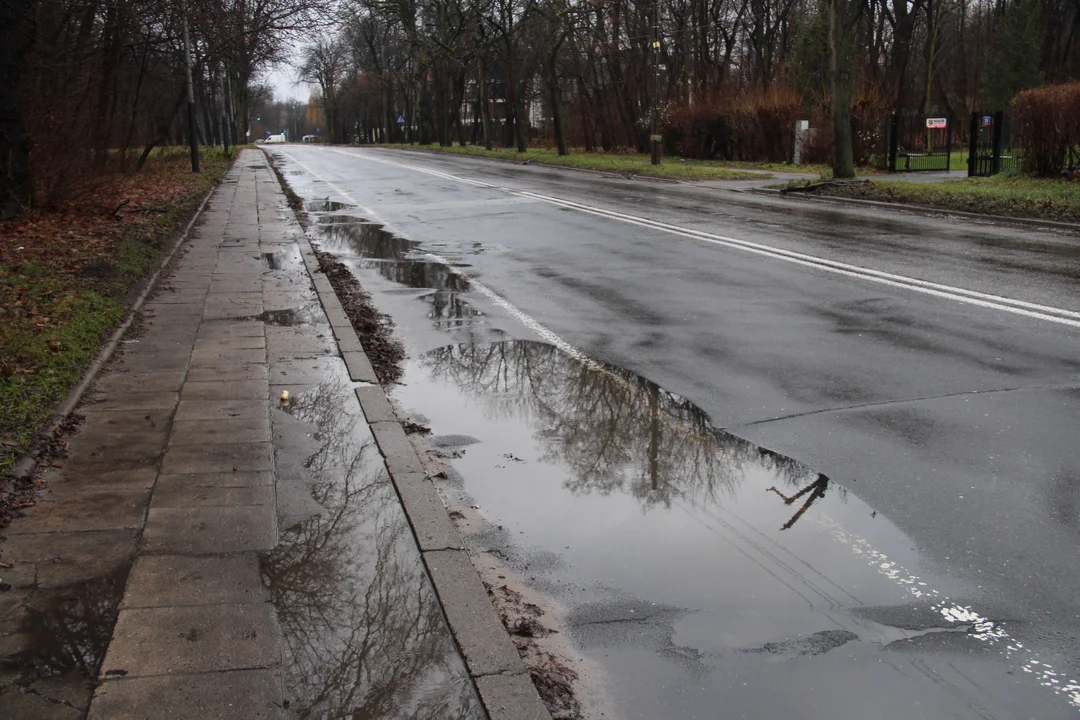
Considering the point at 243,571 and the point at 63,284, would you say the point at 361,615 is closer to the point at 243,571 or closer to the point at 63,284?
the point at 243,571

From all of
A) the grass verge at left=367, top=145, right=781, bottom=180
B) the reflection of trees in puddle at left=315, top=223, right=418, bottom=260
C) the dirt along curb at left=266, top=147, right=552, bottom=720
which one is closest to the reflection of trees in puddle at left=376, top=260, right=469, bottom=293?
the reflection of trees in puddle at left=315, top=223, right=418, bottom=260

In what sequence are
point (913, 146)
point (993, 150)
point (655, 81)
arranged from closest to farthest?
point (993, 150) → point (655, 81) → point (913, 146)

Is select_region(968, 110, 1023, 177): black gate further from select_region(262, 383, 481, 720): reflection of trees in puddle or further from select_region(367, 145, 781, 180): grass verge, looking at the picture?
select_region(262, 383, 481, 720): reflection of trees in puddle

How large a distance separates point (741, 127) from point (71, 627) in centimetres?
3791

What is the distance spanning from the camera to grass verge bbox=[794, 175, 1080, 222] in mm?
17875

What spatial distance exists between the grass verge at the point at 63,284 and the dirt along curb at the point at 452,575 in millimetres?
2039

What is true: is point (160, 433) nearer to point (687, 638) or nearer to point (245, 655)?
point (245, 655)

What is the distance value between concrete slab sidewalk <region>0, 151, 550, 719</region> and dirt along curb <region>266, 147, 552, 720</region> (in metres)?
0.01

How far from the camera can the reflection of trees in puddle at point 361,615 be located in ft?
11.3

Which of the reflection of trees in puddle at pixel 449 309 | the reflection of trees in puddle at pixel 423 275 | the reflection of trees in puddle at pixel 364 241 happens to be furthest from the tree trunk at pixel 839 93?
the reflection of trees in puddle at pixel 449 309

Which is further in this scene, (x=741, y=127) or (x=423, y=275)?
(x=741, y=127)

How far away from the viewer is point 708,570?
4.49m

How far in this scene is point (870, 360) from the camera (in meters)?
7.55

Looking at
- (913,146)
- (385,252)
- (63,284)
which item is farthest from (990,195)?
(913,146)
